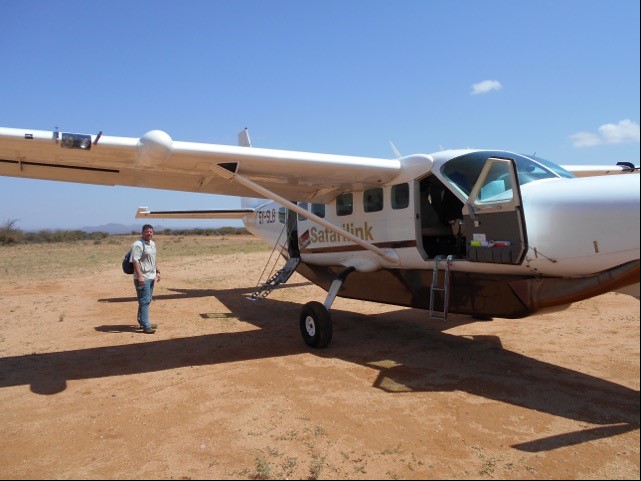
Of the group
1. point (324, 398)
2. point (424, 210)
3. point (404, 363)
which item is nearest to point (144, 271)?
point (324, 398)

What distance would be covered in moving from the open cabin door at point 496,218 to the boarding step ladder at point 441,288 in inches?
15.9

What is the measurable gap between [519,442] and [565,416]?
77 cm

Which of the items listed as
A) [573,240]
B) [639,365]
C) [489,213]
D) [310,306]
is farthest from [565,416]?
[310,306]

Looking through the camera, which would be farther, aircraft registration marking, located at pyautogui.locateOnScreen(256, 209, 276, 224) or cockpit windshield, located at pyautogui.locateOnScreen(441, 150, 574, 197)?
aircraft registration marking, located at pyautogui.locateOnScreen(256, 209, 276, 224)

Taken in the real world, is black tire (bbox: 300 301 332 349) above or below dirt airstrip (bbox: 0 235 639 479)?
above

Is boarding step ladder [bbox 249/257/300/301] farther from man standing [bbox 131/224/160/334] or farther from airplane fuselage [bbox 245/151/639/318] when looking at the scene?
man standing [bbox 131/224/160/334]

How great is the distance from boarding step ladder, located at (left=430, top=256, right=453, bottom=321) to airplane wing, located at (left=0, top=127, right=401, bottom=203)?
1620 millimetres

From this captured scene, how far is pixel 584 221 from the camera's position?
4.45 meters

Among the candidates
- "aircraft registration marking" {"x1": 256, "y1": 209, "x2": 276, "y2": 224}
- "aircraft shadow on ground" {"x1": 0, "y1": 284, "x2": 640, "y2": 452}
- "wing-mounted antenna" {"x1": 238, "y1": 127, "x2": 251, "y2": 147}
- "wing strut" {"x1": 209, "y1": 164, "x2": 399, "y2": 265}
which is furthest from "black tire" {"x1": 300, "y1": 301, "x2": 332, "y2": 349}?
"wing-mounted antenna" {"x1": 238, "y1": 127, "x2": 251, "y2": 147}

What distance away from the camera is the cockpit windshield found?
5.66 meters

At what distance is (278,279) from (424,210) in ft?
11.2

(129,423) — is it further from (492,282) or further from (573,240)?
(573,240)

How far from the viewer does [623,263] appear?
4.10 m

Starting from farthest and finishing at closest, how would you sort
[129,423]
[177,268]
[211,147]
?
[177,268] < [211,147] < [129,423]
